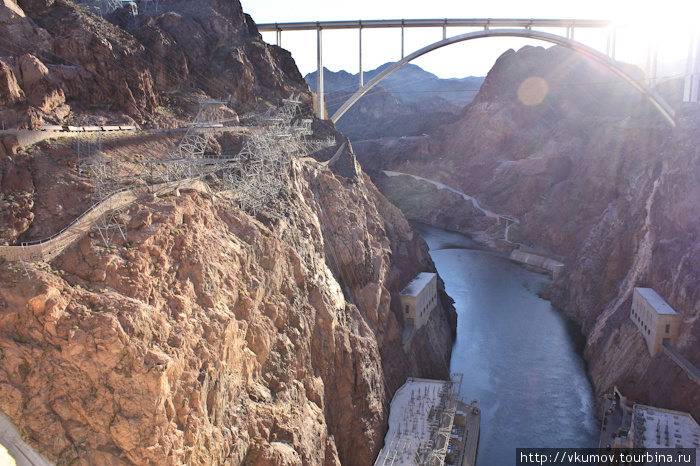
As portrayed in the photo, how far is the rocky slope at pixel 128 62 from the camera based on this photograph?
25.2 m

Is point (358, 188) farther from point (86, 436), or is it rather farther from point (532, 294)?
point (86, 436)

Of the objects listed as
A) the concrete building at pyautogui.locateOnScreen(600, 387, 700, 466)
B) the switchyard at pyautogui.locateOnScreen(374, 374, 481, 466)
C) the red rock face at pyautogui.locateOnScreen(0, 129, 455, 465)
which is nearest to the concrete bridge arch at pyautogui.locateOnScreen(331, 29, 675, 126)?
the red rock face at pyautogui.locateOnScreen(0, 129, 455, 465)

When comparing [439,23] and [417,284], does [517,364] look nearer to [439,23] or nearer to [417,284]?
[417,284]

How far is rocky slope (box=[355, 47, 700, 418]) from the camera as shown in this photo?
136 ft

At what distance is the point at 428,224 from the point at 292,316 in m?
74.2

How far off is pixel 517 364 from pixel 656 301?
10.6 metres

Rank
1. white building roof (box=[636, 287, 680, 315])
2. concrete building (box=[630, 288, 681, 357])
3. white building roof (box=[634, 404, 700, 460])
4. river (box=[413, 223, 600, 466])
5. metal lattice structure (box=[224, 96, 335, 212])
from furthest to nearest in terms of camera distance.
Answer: white building roof (box=[636, 287, 680, 315])
concrete building (box=[630, 288, 681, 357])
river (box=[413, 223, 600, 466])
white building roof (box=[634, 404, 700, 460])
metal lattice structure (box=[224, 96, 335, 212])

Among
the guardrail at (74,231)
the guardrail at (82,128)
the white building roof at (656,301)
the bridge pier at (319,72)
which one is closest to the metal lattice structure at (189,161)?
the guardrail at (74,231)

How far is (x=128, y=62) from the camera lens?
32.2m

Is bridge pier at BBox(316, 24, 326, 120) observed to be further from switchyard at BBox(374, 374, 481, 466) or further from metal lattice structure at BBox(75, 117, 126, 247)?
metal lattice structure at BBox(75, 117, 126, 247)

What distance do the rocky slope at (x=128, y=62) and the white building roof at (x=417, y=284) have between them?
16999 mm

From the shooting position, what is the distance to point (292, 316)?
25844 millimetres

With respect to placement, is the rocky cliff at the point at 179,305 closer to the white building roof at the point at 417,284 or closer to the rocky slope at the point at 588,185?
the white building roof at the point at 417,284

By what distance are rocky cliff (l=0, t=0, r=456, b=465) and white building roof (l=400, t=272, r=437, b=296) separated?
1.60 meters
